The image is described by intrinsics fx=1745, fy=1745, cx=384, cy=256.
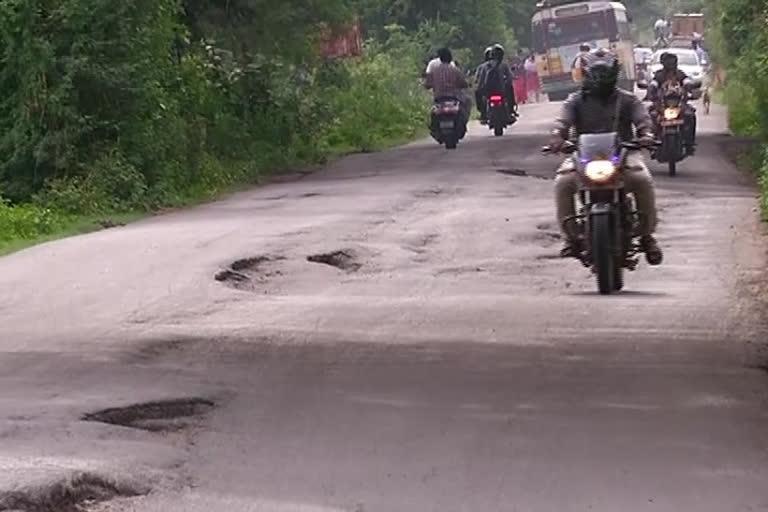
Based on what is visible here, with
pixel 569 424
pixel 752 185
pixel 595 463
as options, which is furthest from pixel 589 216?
pixel 752 185

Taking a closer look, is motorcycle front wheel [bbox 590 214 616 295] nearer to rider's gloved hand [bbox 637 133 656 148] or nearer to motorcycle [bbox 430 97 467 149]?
rider's gloved hand [bbox 637 133 656 148]

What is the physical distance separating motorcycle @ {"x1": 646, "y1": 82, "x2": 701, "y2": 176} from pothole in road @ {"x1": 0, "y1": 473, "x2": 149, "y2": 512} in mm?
16510

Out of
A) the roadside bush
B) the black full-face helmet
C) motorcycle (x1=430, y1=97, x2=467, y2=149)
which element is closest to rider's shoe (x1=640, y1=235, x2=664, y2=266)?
the black full-face helmet

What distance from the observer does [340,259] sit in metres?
14.4

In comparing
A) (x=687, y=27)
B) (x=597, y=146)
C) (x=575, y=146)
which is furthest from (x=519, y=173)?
(x=687, y=27)

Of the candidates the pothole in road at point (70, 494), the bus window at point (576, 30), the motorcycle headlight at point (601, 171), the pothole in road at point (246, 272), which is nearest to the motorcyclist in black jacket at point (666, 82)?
the pothole in road at point (246, 272)

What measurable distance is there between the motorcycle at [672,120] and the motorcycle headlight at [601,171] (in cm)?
1060

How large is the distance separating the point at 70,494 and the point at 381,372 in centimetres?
295

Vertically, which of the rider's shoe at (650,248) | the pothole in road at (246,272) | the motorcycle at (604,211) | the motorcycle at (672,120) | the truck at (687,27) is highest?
the motorcycle at (604,211)

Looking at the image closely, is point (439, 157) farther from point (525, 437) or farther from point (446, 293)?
point (525, 437)

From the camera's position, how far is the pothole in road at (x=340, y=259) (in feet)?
46.4

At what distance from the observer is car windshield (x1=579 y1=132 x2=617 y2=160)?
1189cm

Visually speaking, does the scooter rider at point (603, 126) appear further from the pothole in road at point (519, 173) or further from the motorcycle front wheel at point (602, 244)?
the pothole in road at point (519, 173)

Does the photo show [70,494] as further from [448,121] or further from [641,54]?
[641,54]
